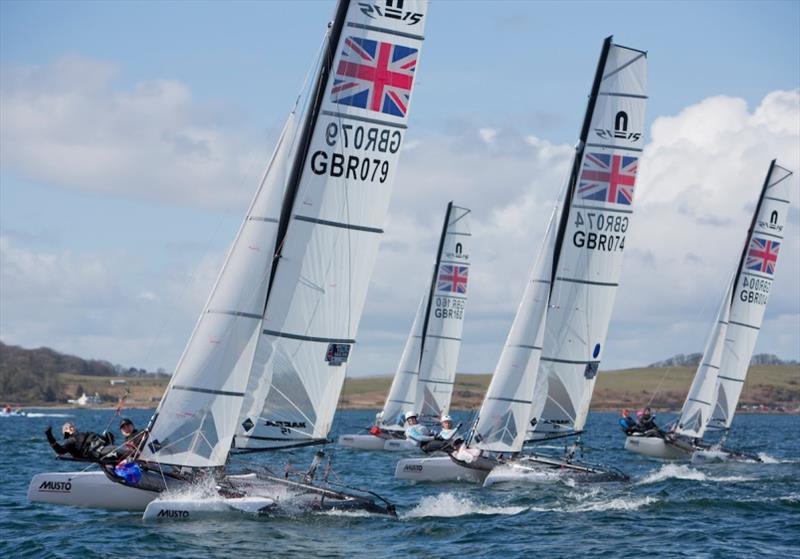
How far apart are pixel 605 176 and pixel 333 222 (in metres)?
11.5

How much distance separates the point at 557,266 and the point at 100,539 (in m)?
15.5

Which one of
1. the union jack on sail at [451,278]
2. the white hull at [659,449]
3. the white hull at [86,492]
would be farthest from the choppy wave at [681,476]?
the white hull at [86,492]

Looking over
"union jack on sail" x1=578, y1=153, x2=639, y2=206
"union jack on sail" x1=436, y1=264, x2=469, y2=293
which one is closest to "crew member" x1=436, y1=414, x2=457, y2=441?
"union jack on sail" x1=578, y1=153, x2=639, y2=206

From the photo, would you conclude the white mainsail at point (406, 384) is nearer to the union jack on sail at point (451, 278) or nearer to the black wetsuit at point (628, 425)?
the union jack on sail at point (451, 278)

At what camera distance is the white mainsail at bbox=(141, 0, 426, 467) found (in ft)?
69.4

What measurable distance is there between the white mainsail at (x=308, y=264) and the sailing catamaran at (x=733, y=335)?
21.9 metres

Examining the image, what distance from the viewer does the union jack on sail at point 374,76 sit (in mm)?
21656

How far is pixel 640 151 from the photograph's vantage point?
31.7m

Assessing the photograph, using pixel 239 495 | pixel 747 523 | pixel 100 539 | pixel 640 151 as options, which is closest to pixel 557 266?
pixel 640 151

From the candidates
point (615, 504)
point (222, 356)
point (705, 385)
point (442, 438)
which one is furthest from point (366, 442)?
point (222, 356)

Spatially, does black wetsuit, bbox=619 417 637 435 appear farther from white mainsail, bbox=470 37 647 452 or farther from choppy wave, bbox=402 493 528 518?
choppy wave, bbox=402 493 528 518

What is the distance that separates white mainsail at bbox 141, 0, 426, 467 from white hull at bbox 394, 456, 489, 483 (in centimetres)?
756

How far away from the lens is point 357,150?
21906 mm

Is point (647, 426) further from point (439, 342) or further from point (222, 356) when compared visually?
point (222, 356)
